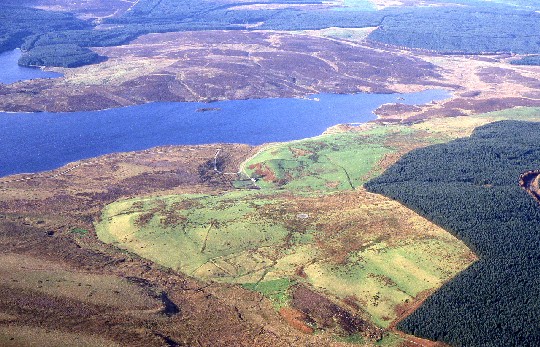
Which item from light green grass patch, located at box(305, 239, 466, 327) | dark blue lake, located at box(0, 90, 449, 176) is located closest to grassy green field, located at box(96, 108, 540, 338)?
light green grass patch, located at box(305, 239, 466, 327)

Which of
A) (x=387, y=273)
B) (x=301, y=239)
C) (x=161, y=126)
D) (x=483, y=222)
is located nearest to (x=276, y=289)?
(x=301, y=239)

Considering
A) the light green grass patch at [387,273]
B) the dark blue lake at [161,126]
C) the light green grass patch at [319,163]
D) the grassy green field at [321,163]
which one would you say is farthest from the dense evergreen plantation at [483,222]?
the dark blue lake at [161,126]

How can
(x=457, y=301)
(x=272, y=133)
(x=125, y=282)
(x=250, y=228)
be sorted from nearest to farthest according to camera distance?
(x=457, y=301)
(x=125, y=282)
(x=250, y=228)
(x=272, y=133)

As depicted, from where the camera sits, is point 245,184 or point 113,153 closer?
point 245,184

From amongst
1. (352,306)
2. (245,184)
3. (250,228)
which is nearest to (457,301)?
(352,306)

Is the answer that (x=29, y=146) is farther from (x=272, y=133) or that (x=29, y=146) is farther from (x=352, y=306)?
(x=352, y=306)

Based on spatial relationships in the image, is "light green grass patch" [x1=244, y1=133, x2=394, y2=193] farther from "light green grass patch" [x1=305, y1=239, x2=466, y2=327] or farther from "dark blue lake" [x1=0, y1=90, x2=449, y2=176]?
"light green grass patch" [x1=305, y1=239, x2=466, y2=327]
